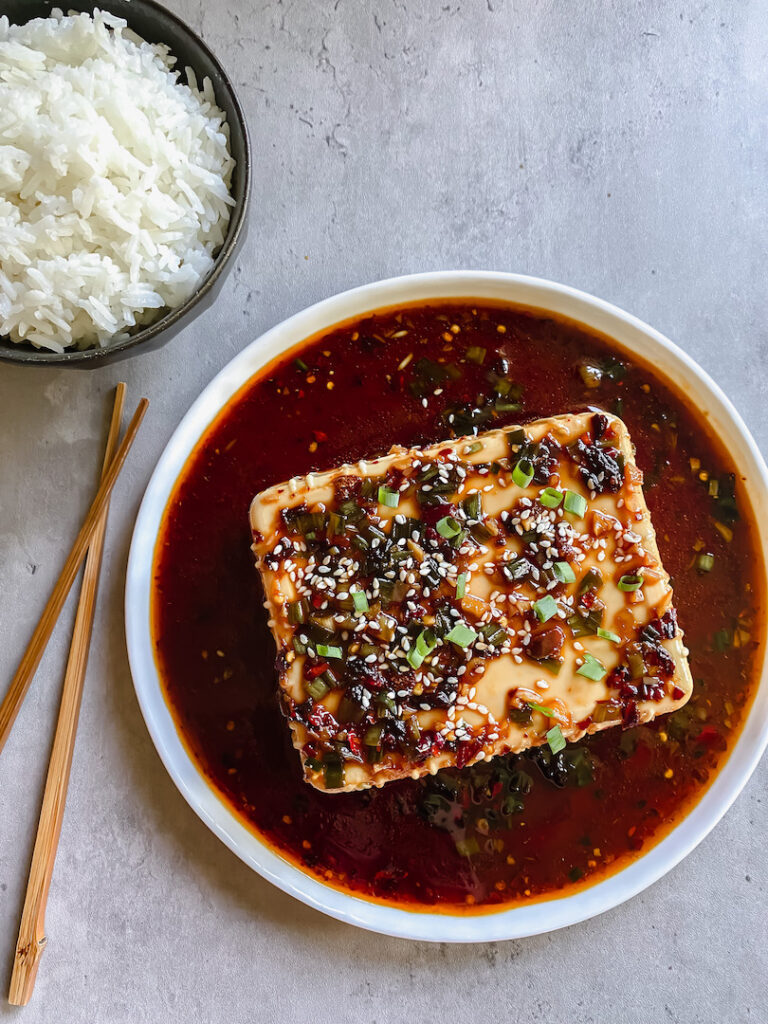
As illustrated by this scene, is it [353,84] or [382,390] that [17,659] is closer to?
[382,390]

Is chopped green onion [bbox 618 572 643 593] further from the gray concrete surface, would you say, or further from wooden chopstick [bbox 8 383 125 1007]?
wooden chopstick [bbox 8 383 125 1007]

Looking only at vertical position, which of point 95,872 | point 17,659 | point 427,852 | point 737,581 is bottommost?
point 95,872

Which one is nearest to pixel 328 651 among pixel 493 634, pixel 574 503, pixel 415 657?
pixel 415 657

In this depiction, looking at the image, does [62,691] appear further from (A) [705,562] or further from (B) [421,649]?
(A) [705,562]

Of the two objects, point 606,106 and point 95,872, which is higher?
point 606,106

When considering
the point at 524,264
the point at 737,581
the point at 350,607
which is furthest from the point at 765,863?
the point at 524,264

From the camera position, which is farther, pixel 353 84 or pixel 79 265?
pixel 353 84

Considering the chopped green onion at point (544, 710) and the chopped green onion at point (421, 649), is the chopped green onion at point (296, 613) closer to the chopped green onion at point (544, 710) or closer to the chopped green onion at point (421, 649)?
the chopped green onion at point (421, 649)
